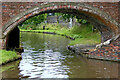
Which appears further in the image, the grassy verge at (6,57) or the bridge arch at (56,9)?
the bridge arch at (56,9)

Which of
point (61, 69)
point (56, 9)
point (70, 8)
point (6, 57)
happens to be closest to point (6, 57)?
point (6, 57)

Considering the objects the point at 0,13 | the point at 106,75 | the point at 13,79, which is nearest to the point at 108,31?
the point at 106,75

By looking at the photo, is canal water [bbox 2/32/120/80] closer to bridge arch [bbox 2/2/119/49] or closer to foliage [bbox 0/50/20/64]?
foliage [bbox 0/50/20/64]

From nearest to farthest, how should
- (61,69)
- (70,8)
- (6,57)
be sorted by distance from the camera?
(61,69), (6,57), (70,8)

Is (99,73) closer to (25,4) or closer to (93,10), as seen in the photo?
(93,10)

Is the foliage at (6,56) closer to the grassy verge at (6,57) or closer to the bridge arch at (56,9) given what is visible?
the grassy verge at (6,57)

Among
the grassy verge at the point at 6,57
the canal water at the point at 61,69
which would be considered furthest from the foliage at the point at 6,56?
the canal water at the point at 61,69

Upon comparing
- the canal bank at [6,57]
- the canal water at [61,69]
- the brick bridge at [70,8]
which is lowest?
the canal water at [61,69]

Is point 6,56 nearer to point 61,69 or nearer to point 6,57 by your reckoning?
point 6,57

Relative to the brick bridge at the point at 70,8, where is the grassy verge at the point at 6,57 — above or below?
below

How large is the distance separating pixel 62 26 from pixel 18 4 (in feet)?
94.9

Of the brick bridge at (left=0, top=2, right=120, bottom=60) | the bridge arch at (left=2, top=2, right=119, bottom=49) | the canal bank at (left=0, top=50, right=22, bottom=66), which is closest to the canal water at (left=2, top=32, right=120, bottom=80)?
the canal bank at (left=0, top=50, right=22, bottom=66)

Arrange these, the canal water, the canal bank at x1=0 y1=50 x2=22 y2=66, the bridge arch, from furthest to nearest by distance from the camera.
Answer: the bridge arch
the canal bank at x1=0 y1=50 x2=22 y2=66
the canal water

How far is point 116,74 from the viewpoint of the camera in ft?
24.9
